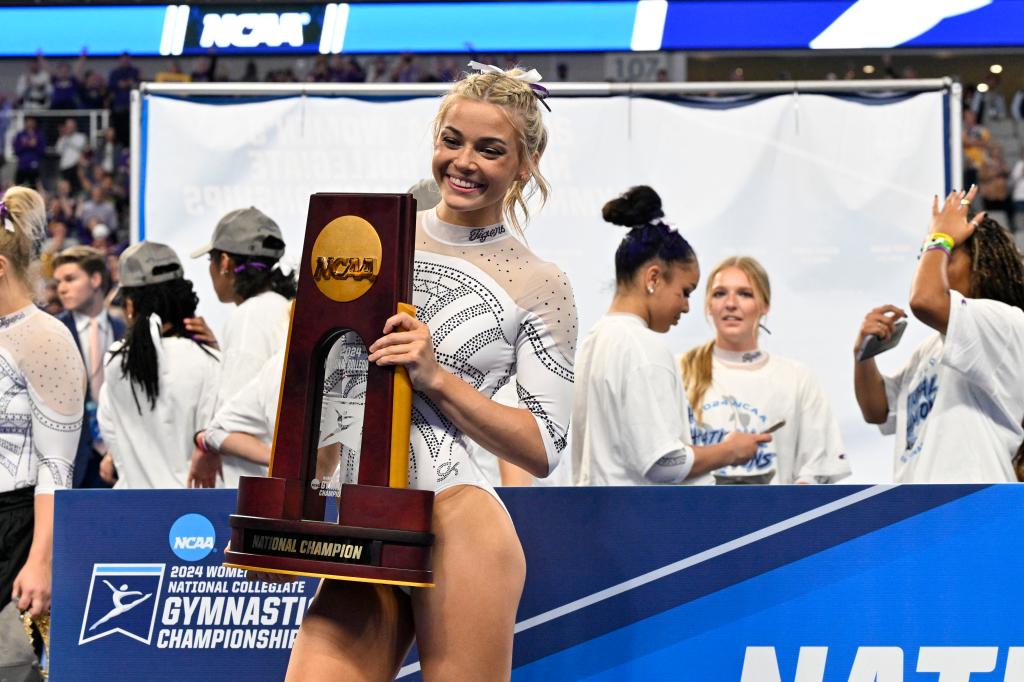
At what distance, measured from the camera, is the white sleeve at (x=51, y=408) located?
3.30 meters

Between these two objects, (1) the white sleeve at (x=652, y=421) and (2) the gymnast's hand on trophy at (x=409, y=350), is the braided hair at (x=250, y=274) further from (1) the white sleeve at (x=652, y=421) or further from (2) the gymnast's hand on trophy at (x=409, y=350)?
(2) the gymnast's hand on trophy at (x=409, y=350)

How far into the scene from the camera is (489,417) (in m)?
2.20

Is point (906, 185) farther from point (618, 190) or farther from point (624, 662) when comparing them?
point (624, 662)

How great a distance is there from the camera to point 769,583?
289cm

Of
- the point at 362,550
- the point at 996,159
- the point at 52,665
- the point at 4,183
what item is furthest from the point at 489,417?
the point at 4,183

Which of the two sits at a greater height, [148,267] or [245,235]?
[245,235]

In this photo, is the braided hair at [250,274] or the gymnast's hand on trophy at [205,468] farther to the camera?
the braided hair at [250,274]

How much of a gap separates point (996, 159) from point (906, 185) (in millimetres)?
10252

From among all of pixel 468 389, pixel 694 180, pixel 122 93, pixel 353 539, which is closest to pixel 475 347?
pixel 468 389

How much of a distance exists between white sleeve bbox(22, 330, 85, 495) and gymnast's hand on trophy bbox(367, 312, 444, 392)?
1476mm

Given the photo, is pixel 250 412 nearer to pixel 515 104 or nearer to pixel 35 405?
pixel 35 405

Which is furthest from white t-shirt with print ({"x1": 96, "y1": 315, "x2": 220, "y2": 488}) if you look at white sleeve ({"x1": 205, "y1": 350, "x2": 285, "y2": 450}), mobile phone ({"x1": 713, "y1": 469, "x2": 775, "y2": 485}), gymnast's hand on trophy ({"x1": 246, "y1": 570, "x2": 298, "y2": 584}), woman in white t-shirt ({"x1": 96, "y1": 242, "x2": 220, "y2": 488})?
gymnast's hand on trophy ({"x1": 246, "y1": 570, "x2": 298, "y2": 584})

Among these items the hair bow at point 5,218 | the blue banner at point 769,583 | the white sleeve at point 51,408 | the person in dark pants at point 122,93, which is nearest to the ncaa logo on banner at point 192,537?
the blue banner at point 769,583

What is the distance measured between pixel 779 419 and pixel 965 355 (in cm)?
134
